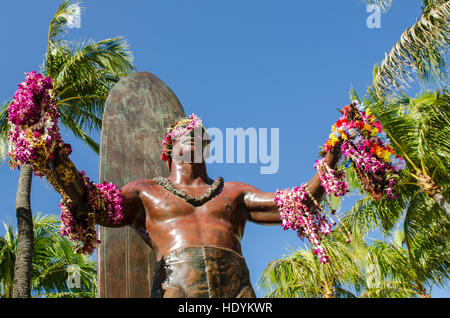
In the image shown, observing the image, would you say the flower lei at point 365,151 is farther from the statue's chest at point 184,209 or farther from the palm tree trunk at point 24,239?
the palm tree trunk at point 24,239

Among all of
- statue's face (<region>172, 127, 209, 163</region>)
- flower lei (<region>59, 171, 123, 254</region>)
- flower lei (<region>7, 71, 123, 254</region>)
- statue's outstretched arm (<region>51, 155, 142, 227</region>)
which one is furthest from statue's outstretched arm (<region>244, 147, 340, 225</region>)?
flower lei (<region>7, 71, 123, 254</region>)

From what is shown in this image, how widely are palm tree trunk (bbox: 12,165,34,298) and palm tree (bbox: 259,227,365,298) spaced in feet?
18.9

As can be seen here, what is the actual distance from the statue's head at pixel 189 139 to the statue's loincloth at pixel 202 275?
1.01 m

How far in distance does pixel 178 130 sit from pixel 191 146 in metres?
0.21

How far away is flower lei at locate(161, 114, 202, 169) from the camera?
485 cm

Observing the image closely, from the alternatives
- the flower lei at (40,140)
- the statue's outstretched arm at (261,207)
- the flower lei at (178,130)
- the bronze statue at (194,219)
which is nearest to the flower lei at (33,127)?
the flower lei at (40,140)

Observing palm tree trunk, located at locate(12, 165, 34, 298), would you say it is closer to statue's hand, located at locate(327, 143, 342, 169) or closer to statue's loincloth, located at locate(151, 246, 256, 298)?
statue's loincloth, located at locate(151, 246, 256, 298)

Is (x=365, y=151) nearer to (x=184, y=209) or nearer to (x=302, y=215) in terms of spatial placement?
(x=302, y=215)

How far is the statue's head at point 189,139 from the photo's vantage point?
15.6ft

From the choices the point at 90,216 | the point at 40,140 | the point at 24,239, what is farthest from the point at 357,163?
A: the point at 24,239

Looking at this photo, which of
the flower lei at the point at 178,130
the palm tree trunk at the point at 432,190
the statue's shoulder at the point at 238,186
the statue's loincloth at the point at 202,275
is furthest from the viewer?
the palm tree trunk at the point at 432,190

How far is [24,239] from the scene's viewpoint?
34.9ft

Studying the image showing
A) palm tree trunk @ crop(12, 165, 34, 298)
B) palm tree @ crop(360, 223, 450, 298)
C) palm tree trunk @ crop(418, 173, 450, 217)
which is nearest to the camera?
palm tree trunk @ crop(418, 173, 450, 217)
